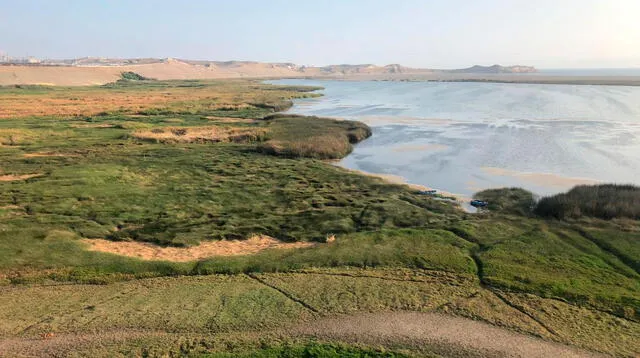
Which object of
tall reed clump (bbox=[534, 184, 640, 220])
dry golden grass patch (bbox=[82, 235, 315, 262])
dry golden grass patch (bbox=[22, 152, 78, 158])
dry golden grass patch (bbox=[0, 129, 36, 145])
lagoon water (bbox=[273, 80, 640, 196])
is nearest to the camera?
dry golden grass patch (bbox=[82, 235, 315, 262])

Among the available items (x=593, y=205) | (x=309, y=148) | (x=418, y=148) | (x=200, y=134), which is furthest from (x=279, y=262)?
(x=200, y=134)

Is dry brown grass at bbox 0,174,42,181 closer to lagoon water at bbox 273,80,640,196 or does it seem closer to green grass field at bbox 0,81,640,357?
green grass field at bbox 0,81,640,357

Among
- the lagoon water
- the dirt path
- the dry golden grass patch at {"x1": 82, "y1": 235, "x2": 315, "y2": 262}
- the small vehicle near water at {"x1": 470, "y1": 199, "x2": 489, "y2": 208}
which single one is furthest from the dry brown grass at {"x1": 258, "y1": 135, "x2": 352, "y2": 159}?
the dirt path

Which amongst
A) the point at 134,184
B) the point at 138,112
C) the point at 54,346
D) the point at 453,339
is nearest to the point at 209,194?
the point at 134,184

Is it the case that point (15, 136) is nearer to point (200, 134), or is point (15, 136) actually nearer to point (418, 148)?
point (200, 134)

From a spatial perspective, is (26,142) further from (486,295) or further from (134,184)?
(486,295)

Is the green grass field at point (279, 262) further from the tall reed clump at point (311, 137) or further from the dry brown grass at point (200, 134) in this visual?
the dry brown grass at point (200, 134)

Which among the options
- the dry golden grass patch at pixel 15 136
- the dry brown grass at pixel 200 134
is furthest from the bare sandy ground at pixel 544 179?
the dry golden grass patch at pixel 15 136
